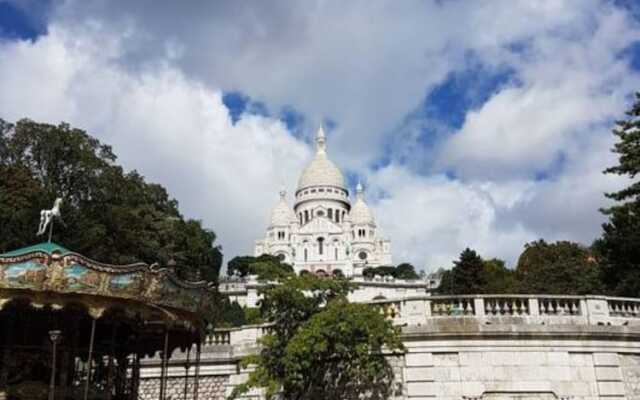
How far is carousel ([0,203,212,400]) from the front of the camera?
14.5 m

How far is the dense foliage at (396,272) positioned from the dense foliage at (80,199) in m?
66.3

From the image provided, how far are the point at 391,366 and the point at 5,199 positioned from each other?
85.4 feet

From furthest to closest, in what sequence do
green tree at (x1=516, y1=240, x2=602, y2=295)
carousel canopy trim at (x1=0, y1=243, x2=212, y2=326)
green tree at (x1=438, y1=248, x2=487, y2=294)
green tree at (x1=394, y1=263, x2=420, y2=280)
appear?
green tree at (x1=394, y1=263, x2=420, y2=280) < green tree at (x1=438, y1=248, x2=487, y2=294) < green tree at (x1=516, y1=240, x2=602, y2=295) < carousel canopy trim at (x1=0, y1=243, x2=212, y2=326)

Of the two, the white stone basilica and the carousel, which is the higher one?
the white stone basilica

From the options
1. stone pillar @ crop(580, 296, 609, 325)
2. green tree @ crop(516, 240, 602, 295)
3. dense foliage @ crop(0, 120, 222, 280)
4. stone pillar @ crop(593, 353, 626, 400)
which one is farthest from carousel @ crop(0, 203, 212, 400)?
green tree @ crop(516, 240, 602, 295)


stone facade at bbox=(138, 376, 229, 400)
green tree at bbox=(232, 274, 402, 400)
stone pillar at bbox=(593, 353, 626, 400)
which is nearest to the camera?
green tree at bbox=(232, 274, 402, 400)

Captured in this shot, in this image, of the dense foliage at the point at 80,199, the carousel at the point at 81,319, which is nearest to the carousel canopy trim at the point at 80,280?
the carousel at the point at 81,319

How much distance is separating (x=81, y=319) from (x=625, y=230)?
26.0 meters

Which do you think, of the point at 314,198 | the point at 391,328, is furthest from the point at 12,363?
the point at 314,198

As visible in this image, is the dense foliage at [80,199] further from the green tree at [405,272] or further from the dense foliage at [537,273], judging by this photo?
the green tree at [405,272]

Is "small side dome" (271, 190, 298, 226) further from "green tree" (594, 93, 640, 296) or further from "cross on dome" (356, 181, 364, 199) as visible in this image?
"green tree" (594, 93, 640, 296)

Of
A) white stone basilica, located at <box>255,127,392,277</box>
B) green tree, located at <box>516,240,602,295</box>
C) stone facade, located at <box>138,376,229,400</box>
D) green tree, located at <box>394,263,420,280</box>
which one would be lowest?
stone facade, located at <box>138,376,229,400</box>

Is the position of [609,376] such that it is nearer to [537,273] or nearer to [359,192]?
[537,273]

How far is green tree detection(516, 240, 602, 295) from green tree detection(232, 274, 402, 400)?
30.0 m
